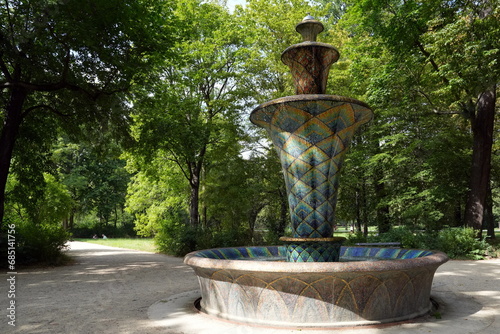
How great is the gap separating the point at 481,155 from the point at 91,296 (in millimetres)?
14541

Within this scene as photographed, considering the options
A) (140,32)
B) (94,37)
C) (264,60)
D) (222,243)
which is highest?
(264,60)

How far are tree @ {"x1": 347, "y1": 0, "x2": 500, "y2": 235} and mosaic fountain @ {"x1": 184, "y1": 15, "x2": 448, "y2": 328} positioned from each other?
8.00 m

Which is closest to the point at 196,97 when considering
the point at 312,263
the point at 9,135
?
the point at 9,135

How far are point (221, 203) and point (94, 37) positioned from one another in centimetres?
1001

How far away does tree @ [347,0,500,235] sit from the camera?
36.4 feet

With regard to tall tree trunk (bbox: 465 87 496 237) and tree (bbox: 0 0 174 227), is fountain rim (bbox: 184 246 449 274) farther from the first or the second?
tall tree trunk (bbox: 465 87 496 237)

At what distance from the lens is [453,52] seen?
38.5 feet

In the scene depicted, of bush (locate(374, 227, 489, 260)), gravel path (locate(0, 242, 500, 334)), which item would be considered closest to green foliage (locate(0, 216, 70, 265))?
gravel path (locate(0, 242, 500, 334))

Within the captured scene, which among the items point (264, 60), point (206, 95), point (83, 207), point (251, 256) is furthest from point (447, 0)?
point (83, 207)

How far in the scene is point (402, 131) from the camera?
679 inches

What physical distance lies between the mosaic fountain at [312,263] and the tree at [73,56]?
6.93m

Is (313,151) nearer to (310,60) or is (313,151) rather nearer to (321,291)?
(310,60)

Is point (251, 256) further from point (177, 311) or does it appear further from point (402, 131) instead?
point (402, 131)

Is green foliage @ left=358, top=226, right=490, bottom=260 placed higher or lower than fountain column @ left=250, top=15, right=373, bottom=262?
lower
